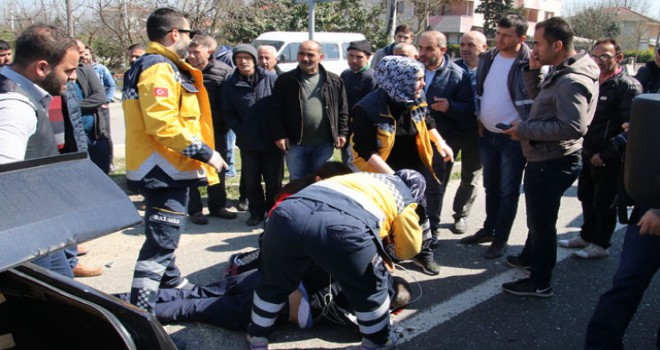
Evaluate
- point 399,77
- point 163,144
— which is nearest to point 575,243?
point 399,77

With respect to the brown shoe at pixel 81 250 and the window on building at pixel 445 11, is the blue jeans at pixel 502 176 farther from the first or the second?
the window on building at pixel 445 11

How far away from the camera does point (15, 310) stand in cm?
190

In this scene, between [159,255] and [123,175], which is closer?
[159,255]

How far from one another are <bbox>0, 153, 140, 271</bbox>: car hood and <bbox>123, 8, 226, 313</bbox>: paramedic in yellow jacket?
1.26 metres

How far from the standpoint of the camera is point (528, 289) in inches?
153

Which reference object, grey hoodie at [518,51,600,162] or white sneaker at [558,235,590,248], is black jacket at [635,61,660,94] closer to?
white sneaker at [558,235,590,248]

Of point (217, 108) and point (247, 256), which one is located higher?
point (217, 108)

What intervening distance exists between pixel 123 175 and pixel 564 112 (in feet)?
18.7

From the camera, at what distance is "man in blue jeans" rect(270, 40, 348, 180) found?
17.3ft

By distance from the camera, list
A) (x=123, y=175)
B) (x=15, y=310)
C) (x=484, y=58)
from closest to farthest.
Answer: (x=15, y=310) → (x=484, y=58) → (x=123, y=175)

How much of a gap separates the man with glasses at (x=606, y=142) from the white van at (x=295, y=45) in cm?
1286

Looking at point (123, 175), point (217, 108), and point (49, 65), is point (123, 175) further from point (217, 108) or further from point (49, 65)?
point (49, 65)

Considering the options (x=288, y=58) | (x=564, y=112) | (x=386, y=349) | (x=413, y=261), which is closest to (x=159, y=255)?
(x=386, y=349)

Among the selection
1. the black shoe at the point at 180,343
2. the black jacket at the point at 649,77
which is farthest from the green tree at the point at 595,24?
the black shoe at the point at 180,343
